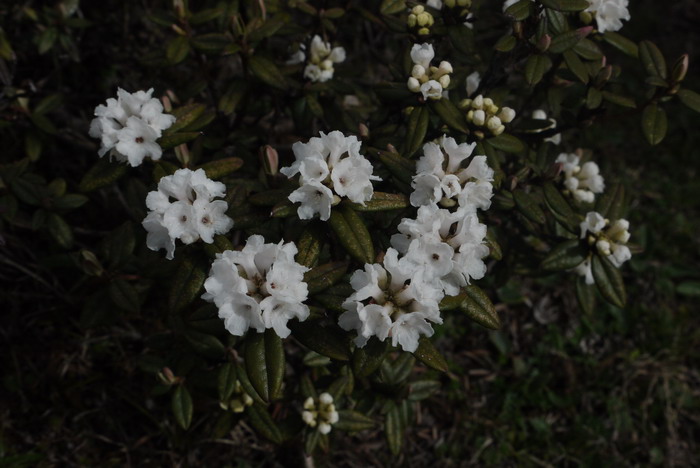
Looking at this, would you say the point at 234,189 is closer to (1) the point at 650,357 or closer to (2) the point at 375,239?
(2) the point at 375,239

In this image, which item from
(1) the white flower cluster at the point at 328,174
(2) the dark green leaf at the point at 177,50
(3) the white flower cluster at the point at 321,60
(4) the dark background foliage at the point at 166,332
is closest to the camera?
(1) the white flower cluster at the point at 328,174

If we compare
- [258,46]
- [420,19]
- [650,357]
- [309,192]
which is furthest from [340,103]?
[650,357]

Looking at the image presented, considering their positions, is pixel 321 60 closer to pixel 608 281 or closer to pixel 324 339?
pixel 324 339

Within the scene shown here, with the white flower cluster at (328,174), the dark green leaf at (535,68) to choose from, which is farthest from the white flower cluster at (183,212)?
the dark green leaf at (535,68)

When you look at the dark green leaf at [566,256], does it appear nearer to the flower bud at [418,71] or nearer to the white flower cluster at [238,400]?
the flower bud at [418,71]

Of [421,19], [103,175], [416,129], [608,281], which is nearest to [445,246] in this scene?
[416,129]

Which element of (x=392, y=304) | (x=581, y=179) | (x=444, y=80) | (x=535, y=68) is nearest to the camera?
(x=392, y=304)

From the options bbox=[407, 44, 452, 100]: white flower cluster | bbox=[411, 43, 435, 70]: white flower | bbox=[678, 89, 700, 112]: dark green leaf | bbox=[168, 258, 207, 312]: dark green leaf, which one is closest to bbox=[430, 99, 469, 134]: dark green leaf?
bbox=[407, 44, 452, 100]: white flower cluster

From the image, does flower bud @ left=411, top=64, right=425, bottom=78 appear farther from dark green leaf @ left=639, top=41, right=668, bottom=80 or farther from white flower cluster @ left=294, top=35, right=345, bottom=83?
dark green leaf @ left=639, top=41, right=668, bottom=80
